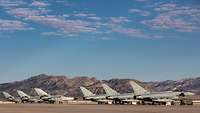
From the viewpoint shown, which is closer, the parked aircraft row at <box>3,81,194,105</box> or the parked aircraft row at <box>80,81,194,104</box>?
the parked aircraft row at <box>80,81,194,104</box>

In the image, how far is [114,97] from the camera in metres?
157

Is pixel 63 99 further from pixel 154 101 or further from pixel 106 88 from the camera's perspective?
pixel 154 101

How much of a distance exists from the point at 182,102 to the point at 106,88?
38.4 meters

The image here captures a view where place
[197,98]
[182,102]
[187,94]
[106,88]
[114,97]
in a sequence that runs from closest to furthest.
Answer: [182,102] < [187,94] < [114,97] < [106,88] < [197,98]

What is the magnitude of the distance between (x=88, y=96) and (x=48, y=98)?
89.1 feet

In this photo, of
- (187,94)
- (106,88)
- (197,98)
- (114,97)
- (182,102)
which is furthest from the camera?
(197,98)

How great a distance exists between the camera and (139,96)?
148 metres

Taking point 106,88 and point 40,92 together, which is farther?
point 40,92

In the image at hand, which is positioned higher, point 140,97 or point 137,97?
point 137,97

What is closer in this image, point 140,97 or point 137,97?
point 140,97

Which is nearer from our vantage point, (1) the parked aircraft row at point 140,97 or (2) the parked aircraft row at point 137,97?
(1) the parked aircraft row at point 140,97

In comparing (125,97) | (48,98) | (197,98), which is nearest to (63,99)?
(48,98)

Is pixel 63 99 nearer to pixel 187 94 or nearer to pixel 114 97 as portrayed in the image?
pixel 114 97

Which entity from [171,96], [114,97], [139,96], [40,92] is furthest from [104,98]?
[40,92]
